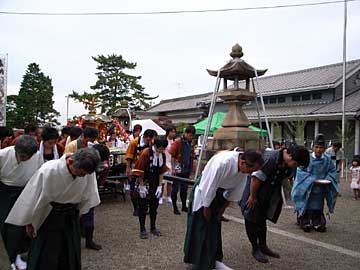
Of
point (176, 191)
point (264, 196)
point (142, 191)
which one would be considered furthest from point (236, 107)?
point (264, 196)

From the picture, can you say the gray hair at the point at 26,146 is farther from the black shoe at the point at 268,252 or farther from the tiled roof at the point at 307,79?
the tiled roof at the point at 307,79

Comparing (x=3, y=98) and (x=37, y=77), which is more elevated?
(x=37, y=77)

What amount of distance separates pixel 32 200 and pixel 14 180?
1.08m

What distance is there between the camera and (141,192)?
5336 millimetres

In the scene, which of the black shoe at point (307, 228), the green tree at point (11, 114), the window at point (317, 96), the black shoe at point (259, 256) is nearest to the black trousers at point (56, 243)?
the black shoe at point (259, 256)

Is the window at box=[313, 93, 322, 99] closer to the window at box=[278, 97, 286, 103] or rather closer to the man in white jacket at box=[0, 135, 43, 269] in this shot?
the window at box=[278, 97, 286, 103]

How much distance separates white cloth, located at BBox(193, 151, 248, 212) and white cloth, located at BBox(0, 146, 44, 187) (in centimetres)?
182

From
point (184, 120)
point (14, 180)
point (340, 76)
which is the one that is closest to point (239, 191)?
point (14, 180)

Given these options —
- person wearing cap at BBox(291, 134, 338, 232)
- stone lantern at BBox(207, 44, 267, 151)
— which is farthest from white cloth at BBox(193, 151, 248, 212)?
stone lantern at BBox(207, 44, 267, 151)

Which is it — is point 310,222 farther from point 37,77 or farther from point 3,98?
point 37,77

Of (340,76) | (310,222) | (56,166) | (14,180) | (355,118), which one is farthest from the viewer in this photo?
(340,76)

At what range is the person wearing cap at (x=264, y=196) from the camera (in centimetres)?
443

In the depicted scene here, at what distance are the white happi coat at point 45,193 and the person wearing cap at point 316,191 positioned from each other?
4.27 meters

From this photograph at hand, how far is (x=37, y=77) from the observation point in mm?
33344
